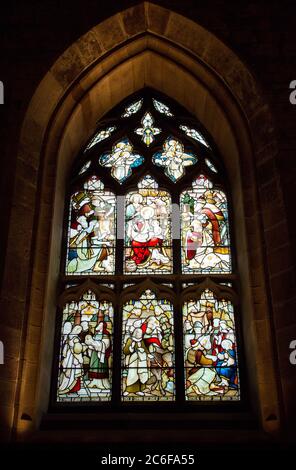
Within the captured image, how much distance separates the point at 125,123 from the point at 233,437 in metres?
3.60

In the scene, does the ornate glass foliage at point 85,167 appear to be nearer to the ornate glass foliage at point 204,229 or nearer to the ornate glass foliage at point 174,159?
the ornate glass foliage at point 174,159

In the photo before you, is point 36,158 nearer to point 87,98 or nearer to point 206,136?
point 87,98

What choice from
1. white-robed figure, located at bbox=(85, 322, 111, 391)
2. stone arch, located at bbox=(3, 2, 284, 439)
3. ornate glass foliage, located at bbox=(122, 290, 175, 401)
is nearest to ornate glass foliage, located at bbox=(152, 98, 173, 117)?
stone arch, located at bbox=(3, 2, 284, 439)

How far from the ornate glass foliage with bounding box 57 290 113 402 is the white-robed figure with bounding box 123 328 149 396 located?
157 millimetres

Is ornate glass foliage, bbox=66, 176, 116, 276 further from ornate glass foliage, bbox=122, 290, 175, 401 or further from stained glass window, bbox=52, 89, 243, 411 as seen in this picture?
ornate glass foliage, bbox=122, 290, 175, 401

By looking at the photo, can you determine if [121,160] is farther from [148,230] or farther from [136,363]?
[136,363]

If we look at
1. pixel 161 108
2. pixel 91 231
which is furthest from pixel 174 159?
pixel 91 231

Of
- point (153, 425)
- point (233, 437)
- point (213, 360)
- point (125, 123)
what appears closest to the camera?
point (233, 437)

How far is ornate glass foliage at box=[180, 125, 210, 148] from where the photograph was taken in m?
6.57

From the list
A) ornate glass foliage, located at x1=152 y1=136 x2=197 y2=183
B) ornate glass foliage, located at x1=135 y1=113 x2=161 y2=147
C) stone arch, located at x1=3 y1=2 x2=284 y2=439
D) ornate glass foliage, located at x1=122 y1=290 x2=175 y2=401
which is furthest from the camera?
ornate glass foliage, located at x1=135 y1=113 x2=161 y2=147

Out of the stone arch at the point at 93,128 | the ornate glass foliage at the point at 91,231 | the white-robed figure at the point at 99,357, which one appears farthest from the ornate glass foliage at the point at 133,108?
the white-robed figure at the point at 99,357

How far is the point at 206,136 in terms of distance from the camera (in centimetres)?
661

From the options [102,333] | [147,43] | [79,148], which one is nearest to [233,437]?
[102,333]

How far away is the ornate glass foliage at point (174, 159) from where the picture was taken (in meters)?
6.27
